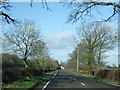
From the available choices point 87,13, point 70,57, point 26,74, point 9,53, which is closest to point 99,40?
point 9,53

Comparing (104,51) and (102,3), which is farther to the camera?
(104,51)

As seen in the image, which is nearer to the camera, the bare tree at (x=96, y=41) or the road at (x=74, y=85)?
the road at (x=74, y=85)

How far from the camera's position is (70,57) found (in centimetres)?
9356

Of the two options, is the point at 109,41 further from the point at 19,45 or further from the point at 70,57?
the point at 70,57

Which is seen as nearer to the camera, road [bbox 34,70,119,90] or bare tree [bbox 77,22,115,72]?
road [bbox 34,70,119,90]

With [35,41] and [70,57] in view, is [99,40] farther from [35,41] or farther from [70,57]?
[70,57]

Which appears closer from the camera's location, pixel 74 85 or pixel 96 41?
pixel 74 85

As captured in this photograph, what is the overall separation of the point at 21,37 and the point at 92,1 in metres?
28.4

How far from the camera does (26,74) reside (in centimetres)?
2980

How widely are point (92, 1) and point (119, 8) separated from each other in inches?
77.3

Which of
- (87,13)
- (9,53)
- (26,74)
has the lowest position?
(26,74)

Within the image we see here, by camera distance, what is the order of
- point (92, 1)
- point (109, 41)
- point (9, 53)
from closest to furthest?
point (92, 1) < point (9, 53) < point (109, 41)

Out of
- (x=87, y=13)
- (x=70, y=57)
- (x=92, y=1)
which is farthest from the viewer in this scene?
(x=70, y=57)

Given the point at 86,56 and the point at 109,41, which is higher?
the point at 109,41
